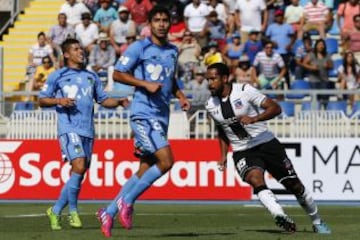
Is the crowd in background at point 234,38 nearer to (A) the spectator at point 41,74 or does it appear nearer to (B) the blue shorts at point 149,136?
(A) the spectator at point 41,74

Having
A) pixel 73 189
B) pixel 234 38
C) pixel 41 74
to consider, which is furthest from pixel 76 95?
pixel 234 38

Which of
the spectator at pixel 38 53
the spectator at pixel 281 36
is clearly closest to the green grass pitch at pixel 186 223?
the spectator at pixel 281 36

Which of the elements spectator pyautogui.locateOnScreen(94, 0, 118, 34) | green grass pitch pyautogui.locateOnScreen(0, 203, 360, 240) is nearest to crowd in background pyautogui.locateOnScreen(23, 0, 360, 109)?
spectator pyautogui.locateOnScreen(94, 0, 118, 34)

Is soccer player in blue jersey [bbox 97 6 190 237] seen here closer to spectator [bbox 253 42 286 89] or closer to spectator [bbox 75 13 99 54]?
spectator [bbox 253 42 286 89]

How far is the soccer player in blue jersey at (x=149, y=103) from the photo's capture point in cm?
1387

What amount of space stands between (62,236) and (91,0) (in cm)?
1777

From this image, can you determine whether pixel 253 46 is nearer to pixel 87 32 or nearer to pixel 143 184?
pixel 87 32

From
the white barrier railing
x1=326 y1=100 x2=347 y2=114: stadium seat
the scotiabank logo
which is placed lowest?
the scotiabank logo

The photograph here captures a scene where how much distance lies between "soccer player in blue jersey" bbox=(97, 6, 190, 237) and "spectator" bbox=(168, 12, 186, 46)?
15246mm

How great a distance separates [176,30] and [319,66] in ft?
15.4

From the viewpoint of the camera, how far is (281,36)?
92.9 feet

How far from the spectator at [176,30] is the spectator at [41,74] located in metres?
3.09

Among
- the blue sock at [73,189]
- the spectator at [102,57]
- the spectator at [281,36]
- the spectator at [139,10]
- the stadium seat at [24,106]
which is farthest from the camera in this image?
the spectator at [139,10]

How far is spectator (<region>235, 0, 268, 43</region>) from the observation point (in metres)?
28.9
